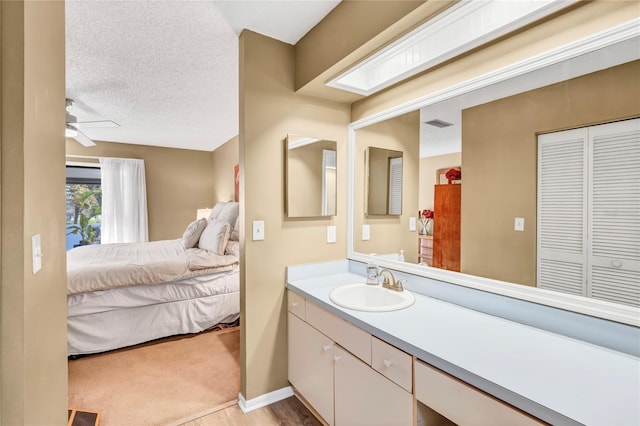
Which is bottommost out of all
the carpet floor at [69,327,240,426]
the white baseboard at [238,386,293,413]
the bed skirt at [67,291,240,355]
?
the carpet floor at [69,327,240,426]

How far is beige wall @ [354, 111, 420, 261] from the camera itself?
175cm

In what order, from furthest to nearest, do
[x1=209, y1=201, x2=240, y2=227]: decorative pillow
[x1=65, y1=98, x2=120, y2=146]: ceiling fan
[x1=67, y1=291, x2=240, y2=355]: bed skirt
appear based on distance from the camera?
1. [x1=209, y1=201, x2=240, y2=227]: decorative pillow
2. [x1=65, y1=98, x2=120, y2=146]: ceiling fan
3. [x1=67, y1=291, x2=240, y2=355]: bed skirt

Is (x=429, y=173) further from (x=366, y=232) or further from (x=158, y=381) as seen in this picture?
(x=158, y=381)

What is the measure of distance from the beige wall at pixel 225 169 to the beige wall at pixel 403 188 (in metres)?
3.44

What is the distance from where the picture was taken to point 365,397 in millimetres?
1282

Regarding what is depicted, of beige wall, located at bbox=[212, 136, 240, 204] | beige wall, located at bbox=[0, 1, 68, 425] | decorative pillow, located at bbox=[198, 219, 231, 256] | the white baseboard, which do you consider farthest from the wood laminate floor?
beige wall, located at bbox=[212, 136, 240, 204]

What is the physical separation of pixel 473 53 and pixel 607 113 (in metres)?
0.62

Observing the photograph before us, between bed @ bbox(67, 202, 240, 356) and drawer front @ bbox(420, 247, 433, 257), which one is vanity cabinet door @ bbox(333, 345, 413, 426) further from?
bed @ bbox(67, 202, 240, 356)

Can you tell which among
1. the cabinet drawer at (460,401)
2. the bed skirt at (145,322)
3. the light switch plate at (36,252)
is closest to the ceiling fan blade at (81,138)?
the bed skirt at (145,322)

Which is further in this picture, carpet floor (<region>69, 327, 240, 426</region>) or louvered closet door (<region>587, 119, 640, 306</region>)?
carpet floor (<region>69, 327, 240, 426</region>)

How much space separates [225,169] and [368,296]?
178 inches

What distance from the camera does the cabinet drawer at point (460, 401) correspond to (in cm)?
81

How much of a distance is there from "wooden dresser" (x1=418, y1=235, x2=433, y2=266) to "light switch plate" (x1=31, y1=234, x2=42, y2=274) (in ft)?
5.44

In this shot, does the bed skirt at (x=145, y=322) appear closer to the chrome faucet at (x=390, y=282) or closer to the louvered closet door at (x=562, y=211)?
the chrome faucet at (x=390, y=282)
